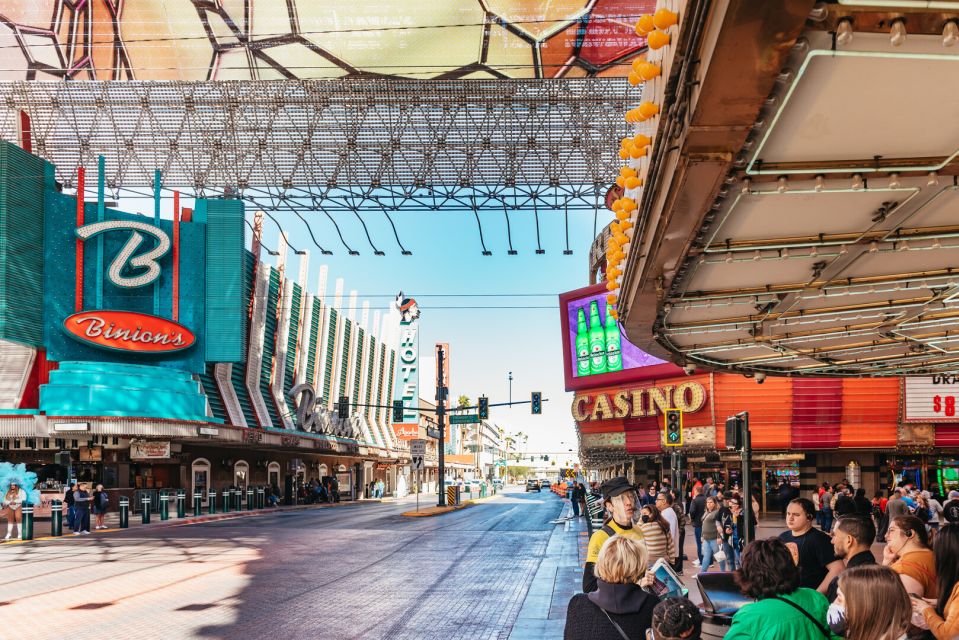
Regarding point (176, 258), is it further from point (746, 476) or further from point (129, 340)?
point (746, 476)

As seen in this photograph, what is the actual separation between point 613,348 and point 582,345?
2.09 metres

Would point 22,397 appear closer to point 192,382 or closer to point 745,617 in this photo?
point 192,382

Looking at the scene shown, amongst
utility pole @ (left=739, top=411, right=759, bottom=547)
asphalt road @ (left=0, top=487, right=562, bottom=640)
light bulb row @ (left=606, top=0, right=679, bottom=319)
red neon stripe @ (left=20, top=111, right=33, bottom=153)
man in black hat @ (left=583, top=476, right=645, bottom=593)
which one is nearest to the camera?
light bulb row @ (left=606, top=0, right=679, bottom=319)

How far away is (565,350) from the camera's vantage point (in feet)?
148

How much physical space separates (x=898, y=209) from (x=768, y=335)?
19.8ft

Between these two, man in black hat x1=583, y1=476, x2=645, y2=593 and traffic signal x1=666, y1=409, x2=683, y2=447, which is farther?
traffic signal x1=666, y1=409, x2=683, y2=447

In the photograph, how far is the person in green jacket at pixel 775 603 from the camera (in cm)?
463

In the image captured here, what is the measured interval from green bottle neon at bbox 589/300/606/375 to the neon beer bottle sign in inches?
709

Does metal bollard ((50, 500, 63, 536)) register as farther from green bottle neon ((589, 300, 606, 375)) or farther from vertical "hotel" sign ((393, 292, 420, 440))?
vertical "hotel" sign ((393, 292, 420, 440))

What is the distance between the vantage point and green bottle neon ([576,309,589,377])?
145 feet

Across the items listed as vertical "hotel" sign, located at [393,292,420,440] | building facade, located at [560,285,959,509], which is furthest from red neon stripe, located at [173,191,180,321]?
vertical "hotel" sign, located at [393,292,420,440]

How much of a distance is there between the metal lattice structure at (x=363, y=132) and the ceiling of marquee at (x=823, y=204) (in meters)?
20.6

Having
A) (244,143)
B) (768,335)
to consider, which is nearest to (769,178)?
(768,335)

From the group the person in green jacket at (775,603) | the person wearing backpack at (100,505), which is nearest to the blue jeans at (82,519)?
the person wearing backpack at (100,505)
